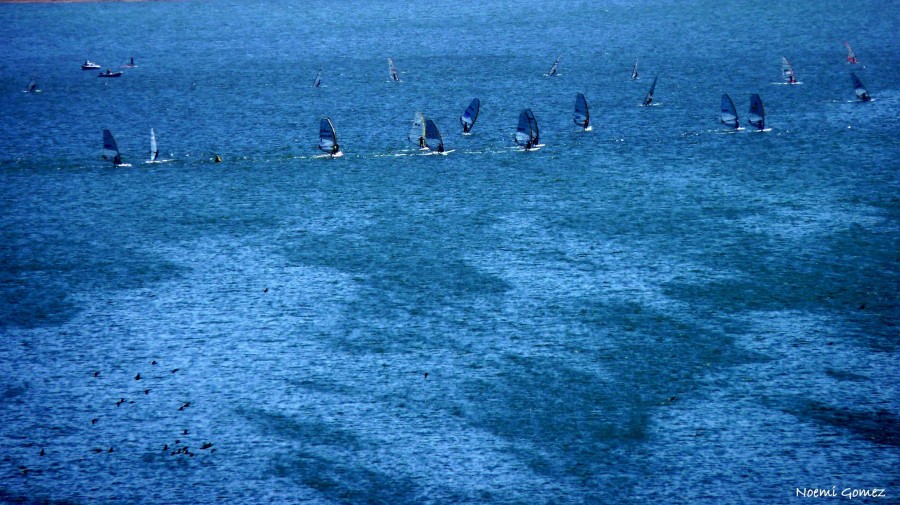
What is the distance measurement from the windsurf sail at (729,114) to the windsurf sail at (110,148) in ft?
77.0

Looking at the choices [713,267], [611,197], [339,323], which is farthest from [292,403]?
[611,197]

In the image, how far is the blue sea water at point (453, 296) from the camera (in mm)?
17812

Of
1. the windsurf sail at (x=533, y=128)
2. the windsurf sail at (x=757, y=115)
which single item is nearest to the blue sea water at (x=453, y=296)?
the windsurf sail at (x=757, y=115)

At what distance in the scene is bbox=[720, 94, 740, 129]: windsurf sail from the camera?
39.8m

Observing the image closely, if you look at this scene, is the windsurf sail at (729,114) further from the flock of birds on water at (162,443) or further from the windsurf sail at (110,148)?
the flock of birds on water at (162,443)

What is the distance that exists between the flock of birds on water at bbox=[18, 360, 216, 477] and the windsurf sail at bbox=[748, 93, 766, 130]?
86.6 ft

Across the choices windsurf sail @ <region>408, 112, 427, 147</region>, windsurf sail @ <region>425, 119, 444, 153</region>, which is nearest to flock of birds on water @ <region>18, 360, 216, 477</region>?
windsurf sail @ <region>425, 119, 444, 153</region>

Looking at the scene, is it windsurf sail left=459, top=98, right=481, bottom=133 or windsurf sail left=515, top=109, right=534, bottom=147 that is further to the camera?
windsurf sail left=459, top=98, right=481, bottom=133

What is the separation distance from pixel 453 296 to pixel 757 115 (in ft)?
64.1

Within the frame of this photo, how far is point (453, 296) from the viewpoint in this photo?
25234 millimetres

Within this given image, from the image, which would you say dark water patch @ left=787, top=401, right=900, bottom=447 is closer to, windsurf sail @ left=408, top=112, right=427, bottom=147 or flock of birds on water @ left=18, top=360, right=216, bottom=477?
flock of birds on water @ left=18, top=360, right=216, bottom=477

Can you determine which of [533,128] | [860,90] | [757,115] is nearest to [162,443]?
[533,128]

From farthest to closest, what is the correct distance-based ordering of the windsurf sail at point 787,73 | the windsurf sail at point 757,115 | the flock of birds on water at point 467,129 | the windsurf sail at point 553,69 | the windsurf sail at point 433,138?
the windsurf sail at point 553,69 → the windsurf sail at point 787,73 → the windsurf sail at point 757,115 → the windsurf sail at point 433,138 → the flock of birds on water at point 467,129

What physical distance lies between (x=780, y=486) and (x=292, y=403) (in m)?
9.33
